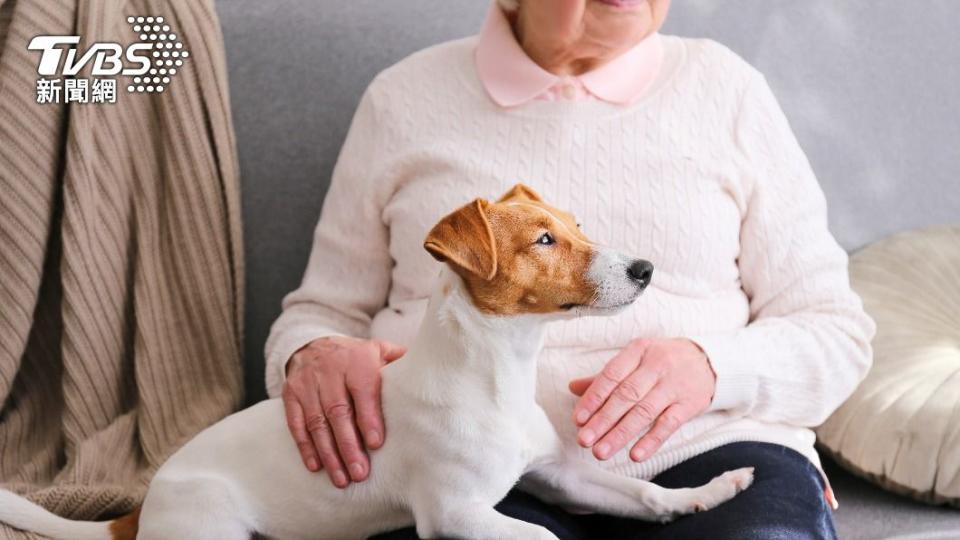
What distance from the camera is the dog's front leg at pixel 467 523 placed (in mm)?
973

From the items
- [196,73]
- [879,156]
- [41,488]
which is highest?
[196,73]

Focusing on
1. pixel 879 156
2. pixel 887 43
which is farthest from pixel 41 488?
pixel 887 43

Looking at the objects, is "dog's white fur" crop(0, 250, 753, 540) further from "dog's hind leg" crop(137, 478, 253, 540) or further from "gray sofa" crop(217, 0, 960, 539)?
"gray sofa" crop(217, 0, 960, 539)

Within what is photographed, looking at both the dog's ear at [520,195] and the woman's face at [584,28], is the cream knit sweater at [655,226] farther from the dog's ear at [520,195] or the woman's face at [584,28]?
the dog's ear at [520,195]

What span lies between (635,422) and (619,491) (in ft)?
0.25

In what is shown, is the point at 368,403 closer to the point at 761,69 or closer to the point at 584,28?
the point at 584,28

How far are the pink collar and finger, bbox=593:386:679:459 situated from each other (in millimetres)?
418

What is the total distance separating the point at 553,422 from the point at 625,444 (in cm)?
11

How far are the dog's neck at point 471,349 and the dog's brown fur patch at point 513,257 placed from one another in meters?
0.02

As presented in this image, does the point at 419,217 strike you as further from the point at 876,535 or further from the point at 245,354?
the point at 876,535

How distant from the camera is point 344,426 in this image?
1.09 meters

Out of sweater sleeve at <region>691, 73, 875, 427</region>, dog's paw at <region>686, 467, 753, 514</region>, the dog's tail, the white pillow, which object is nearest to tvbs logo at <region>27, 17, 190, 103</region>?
the dog's tail

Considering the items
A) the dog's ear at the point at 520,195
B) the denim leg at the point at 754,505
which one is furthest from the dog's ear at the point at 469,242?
the denim leg at the point at 754,505

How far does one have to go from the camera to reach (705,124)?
1.35 meters
